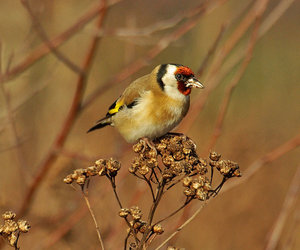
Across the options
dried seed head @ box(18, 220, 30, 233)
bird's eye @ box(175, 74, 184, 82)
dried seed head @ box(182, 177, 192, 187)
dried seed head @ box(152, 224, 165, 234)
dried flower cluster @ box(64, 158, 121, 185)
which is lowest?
dried seed head @ box(152, 224, 165, 234)

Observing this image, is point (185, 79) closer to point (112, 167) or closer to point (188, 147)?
point (188, 147)

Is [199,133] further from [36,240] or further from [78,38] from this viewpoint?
[36,240]

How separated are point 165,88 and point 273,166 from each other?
131 inches

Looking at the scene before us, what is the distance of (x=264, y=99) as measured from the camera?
9180 mm

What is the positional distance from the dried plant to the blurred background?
0.48m

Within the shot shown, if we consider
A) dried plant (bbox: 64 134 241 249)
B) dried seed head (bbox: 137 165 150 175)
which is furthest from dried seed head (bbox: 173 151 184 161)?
dried seed head (bbox: 137 165 150 175)

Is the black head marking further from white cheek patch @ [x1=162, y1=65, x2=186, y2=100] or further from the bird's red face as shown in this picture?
the bird's red face

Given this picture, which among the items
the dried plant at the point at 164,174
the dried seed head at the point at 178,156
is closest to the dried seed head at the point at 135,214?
the dried plant at the point at 164,174

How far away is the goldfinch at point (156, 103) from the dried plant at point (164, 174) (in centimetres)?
102

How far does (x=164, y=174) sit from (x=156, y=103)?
1626 millimetres

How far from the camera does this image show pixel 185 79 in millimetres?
3793

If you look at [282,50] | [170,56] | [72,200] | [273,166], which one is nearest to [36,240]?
[72,200]

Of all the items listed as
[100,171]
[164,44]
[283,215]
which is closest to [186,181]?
[100,171]

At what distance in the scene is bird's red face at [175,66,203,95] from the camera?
12.0 ft
